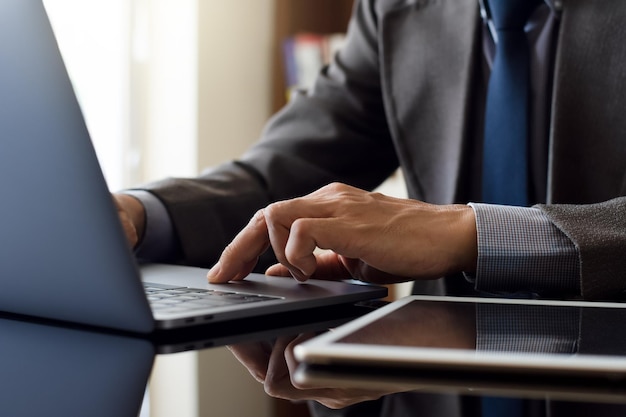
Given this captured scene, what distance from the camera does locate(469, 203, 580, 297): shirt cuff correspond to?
2.31 ft

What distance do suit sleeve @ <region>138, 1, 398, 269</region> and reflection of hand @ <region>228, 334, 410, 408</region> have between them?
1.76 feet

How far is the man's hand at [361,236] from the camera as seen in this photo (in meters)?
0.67

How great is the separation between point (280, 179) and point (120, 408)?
833 millimetres

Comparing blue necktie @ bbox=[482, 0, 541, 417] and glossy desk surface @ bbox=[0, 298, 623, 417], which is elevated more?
blue necktie @ bbox=[482, 0, 541, 417]

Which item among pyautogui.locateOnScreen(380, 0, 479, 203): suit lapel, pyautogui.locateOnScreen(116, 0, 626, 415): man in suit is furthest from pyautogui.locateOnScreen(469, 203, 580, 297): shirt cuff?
pyautogui.locateOnScreen(380, 0, 479, 203): suit lapel

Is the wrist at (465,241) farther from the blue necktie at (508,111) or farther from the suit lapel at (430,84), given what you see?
the suit lapel at (430,84)

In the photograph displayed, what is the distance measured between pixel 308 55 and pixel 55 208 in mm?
2141

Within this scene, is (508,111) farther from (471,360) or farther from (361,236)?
(471,360)

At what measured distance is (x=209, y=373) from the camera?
48cm

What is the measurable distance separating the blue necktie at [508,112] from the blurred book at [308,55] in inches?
60.2

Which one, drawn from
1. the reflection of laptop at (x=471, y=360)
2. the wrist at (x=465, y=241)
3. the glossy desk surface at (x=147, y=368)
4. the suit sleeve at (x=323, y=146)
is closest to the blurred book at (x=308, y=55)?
the suit sleeve at (x=323, y=146)

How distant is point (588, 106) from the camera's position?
1000 millimetres

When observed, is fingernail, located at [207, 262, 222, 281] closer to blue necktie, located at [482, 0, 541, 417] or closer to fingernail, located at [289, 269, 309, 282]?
fingernail, located at [289, 269, 309, 282]

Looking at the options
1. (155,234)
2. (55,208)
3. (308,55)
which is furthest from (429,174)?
(308,55)
